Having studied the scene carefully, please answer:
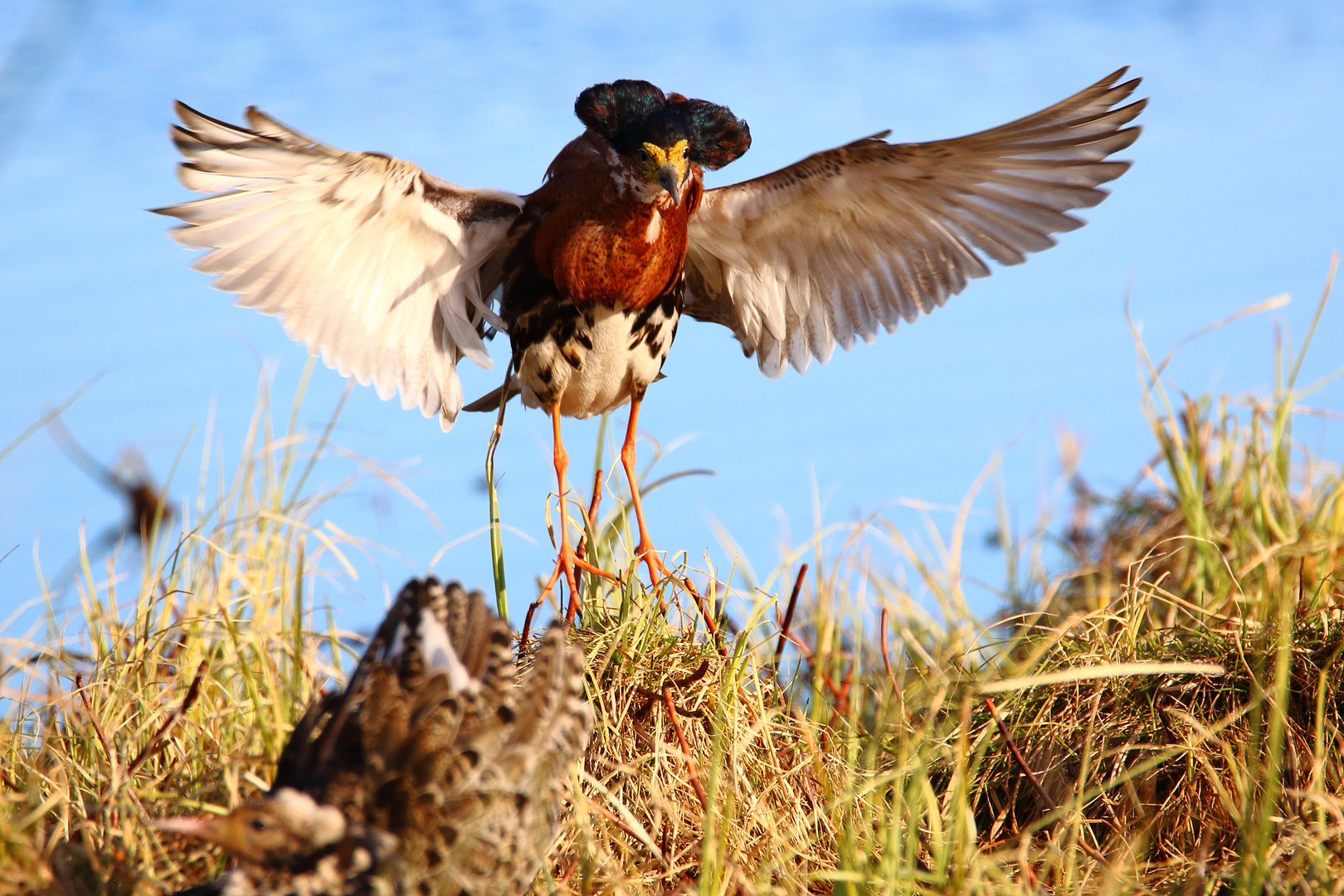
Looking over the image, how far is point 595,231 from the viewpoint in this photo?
3105mm

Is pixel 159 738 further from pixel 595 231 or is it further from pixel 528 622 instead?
pixel 595 231

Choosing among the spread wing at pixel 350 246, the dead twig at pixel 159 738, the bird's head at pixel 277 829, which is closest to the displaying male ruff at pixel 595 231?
the spread wing at pixel 350 246

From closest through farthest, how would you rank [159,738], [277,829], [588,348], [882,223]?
[277,829]
[159,738]
[588,348]
[882,223]

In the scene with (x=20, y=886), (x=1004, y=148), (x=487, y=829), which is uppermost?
(x=1004, y=148)

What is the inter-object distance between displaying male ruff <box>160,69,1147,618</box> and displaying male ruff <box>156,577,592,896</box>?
2.74 ft

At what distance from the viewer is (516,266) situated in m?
Result: 3.40

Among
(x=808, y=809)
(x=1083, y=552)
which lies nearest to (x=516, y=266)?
(x=808, y=809)

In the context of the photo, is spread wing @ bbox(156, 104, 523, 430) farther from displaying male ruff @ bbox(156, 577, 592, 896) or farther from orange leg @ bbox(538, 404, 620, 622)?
displaying male ruff @ bbox(156, 577, 592, 896)

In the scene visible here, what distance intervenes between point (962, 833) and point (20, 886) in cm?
192

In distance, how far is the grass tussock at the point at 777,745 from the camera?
2.32m

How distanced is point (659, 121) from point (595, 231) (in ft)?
1.21

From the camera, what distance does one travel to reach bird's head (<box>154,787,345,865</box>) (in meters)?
1.83

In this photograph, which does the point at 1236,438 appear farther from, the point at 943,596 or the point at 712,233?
the point at 712,233


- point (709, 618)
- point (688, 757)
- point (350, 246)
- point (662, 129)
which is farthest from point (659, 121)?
point (688, 757)
